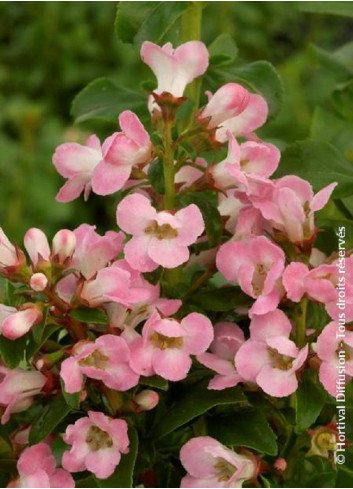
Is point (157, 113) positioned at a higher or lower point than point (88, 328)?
higher

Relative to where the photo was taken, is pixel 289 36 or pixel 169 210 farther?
pixel 289 36

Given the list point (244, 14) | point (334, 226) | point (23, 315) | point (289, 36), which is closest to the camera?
point (23, 315)

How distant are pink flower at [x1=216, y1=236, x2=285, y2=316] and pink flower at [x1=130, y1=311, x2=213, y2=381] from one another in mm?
36

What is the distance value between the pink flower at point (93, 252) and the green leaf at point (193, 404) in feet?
0.33

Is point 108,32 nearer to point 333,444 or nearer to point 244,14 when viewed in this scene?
point 244,14

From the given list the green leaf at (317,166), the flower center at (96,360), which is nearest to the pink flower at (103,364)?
the flower center at (96,360)

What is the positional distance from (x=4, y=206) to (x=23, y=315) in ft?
4.65

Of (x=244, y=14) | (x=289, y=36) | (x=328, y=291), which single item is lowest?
(x=289, y=36)

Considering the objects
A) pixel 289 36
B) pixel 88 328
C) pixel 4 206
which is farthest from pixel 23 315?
pixel 289 36

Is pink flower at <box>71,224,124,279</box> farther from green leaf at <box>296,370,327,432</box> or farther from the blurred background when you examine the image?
the blurred background

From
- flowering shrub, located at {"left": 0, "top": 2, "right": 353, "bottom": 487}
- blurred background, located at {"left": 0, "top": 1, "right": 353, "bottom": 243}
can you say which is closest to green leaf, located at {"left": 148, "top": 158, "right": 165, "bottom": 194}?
flowering shrub, located at {"left": 0, "top": 2, "right": 353, "bottom": 487}

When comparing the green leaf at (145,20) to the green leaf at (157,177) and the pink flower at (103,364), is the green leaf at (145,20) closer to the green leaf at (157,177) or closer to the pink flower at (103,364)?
the green leaf at (157,177)

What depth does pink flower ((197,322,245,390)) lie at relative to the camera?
2.13 feet

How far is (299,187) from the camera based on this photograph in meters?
0.68
